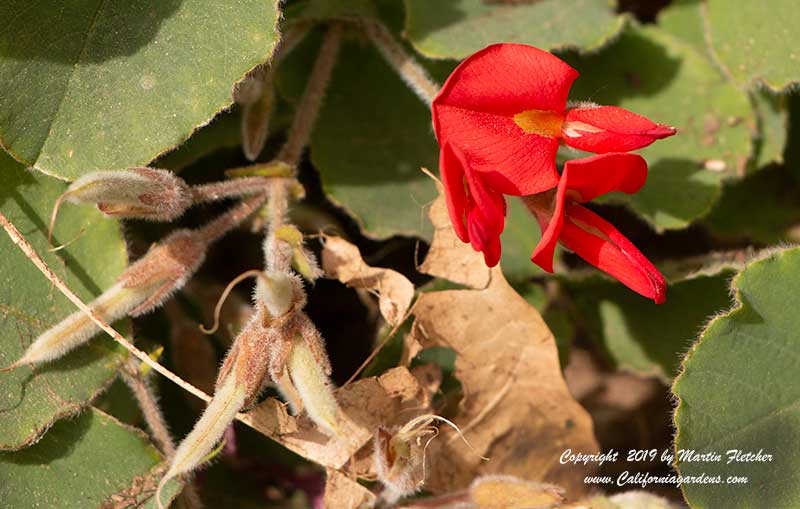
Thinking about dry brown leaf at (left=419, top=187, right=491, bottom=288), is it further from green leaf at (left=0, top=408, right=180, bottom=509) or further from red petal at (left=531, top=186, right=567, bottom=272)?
green leaf at (left=0, top=408, right=180, bottom=509)

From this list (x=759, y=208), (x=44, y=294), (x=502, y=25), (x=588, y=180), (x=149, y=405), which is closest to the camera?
(x=588, y=180)

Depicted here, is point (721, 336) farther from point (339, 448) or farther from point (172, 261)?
point (172, 261)

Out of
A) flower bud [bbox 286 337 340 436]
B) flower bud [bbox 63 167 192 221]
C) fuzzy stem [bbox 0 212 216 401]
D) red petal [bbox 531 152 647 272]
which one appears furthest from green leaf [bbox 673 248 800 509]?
flower bud [bbox 63 167 192 221]

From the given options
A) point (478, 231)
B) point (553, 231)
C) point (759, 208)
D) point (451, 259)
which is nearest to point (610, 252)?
point (553, 231)

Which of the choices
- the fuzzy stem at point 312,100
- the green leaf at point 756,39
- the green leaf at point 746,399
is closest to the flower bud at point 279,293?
the fuzzy stem at point 312,100

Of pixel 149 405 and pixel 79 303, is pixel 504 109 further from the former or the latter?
pixel 149 405

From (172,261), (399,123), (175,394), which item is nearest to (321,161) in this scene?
(399,123)
